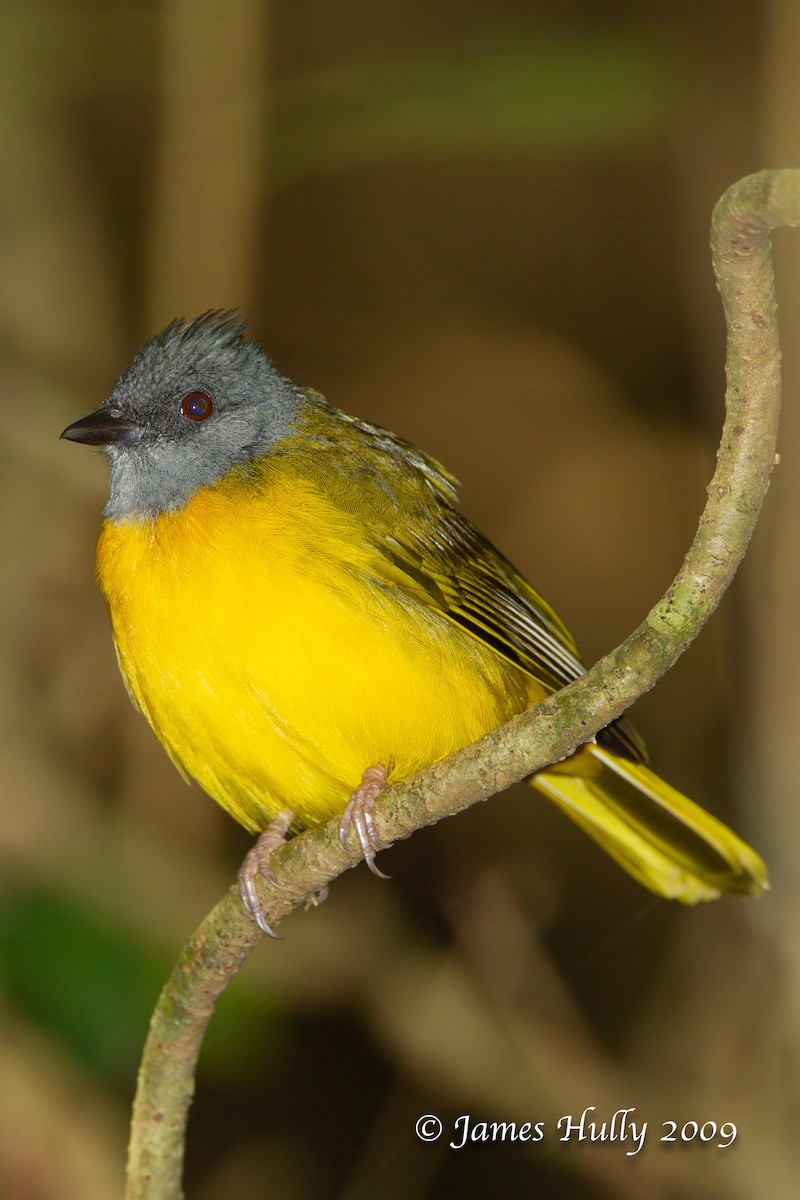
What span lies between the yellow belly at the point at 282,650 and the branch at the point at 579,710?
1.05ft

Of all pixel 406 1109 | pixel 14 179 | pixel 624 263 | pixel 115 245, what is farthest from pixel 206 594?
pixel 624 263

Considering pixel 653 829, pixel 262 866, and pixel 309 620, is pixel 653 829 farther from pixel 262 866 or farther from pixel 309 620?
pixel 309 620

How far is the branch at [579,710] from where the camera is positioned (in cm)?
196

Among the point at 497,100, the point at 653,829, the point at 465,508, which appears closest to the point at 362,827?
the point at 653,829

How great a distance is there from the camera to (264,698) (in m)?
3.12

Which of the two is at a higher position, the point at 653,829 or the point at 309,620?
the point at 309,620

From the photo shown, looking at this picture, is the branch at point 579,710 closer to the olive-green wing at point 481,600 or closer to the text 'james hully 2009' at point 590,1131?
the olive-green wing at point 481,600

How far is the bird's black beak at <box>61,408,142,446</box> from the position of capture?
3.64 m

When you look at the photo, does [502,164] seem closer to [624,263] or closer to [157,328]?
[624,263]

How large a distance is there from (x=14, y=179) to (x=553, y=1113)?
4.69 metres

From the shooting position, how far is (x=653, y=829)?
12.8 ft

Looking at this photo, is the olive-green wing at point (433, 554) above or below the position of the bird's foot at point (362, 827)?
above

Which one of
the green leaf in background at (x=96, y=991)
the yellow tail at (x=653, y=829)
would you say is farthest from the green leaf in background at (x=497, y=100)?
the green leaf in background at (x=96, y=991)

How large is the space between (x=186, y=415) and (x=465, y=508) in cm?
481
